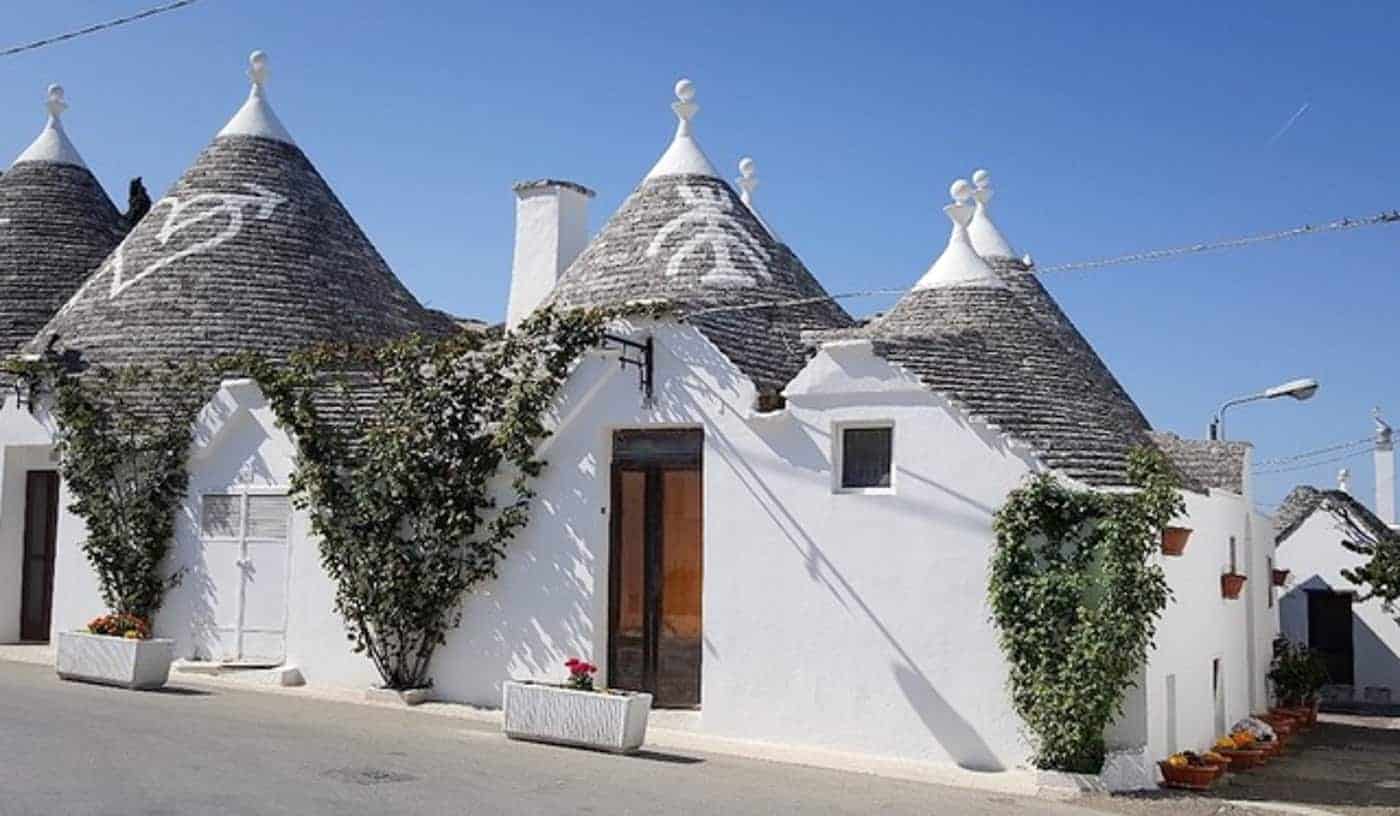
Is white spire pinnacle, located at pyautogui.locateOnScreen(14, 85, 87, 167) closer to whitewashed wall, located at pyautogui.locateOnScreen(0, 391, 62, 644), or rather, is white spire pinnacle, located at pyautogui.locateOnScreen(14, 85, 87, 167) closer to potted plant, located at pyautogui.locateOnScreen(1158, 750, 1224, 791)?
whitewashed wall, located at pyautogui.locateOnScreen(0, 391, 62, 644)

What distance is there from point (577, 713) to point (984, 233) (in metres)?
13.6

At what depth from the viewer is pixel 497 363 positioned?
14961 mm

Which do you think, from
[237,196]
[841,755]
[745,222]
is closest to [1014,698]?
[841,755]

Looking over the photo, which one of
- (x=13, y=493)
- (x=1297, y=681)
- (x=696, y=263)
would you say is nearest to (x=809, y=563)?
(x=696, y=263)

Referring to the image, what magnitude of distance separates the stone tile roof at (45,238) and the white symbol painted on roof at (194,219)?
1.39 metres

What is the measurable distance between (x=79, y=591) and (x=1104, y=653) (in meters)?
13.3

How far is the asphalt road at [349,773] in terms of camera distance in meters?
8.97

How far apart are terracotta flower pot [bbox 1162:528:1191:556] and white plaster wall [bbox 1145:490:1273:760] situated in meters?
0.34

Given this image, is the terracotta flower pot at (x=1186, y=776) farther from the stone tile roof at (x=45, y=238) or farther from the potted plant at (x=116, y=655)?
the stone tile roof at (x=45, y=238)

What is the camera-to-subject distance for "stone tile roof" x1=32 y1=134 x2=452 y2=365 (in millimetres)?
19422

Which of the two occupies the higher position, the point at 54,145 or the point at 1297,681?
the point at 54,145

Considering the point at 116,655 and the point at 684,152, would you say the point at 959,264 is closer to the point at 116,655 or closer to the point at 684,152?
the point at 684,152

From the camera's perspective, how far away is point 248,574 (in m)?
16.8

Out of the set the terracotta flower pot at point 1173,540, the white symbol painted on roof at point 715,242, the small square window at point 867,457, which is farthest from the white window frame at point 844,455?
the white symbol painted on roof at point 715,242
